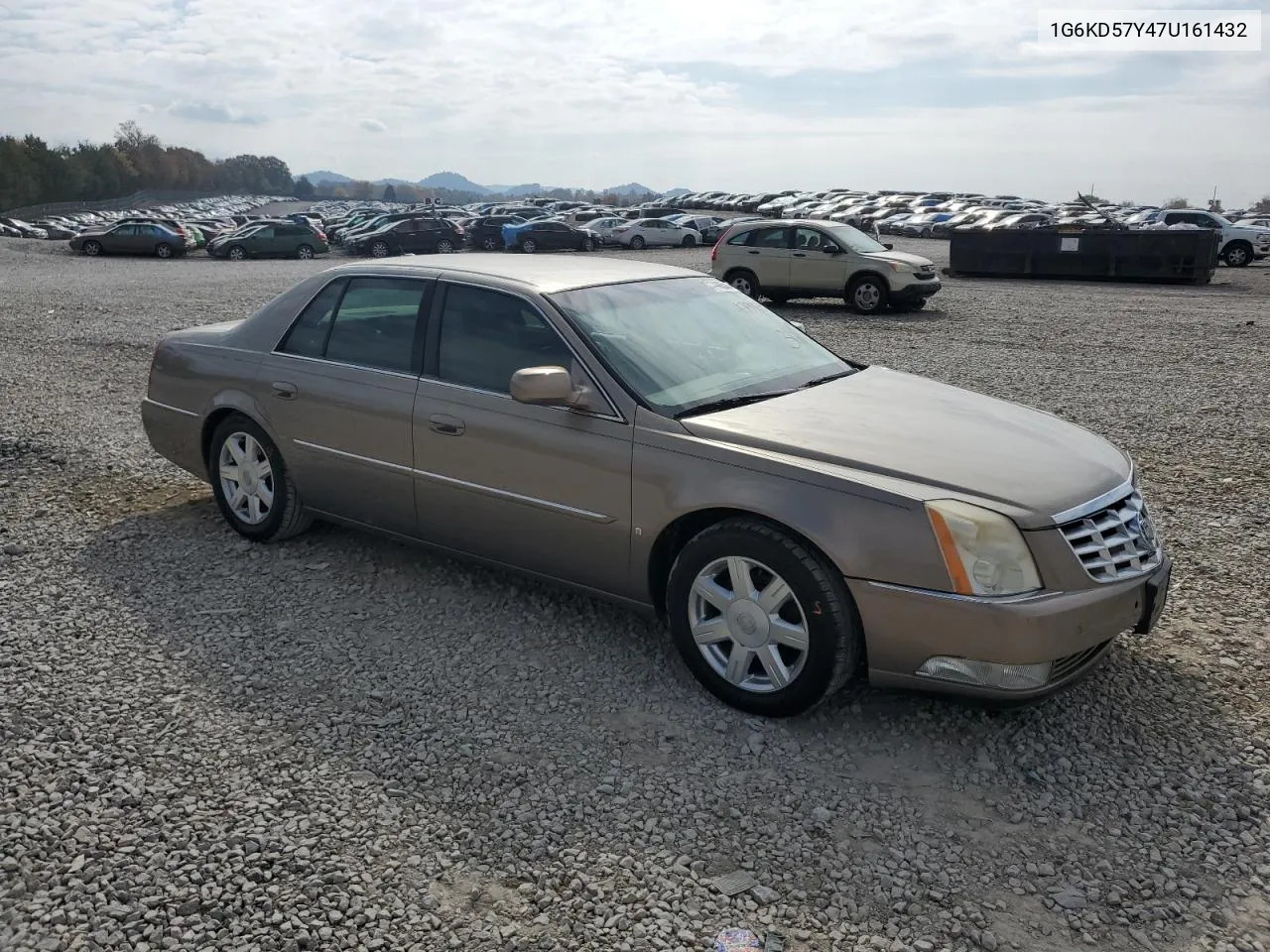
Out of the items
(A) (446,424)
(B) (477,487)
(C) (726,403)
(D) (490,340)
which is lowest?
(B) (477,487)

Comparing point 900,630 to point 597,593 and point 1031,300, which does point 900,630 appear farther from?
point 1031,300

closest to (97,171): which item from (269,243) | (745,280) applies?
(269,243)

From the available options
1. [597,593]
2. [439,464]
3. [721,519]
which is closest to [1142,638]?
[721,519]

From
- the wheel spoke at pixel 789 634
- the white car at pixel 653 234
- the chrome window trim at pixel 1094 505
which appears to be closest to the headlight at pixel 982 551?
the chrome window trim at pixel 1094 505

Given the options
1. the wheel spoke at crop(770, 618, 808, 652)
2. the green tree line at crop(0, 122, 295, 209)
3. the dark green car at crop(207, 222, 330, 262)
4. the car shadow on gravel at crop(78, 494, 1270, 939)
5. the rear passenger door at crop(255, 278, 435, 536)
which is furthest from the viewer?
the green tree line at crop(0, 122, 295, 209)

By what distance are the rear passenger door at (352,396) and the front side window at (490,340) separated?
183mm

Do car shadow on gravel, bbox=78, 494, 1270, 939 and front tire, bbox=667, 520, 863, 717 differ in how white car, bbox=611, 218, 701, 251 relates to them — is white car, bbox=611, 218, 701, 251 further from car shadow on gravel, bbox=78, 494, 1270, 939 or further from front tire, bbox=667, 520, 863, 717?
front tire, bbox=667, 520, 863, 717

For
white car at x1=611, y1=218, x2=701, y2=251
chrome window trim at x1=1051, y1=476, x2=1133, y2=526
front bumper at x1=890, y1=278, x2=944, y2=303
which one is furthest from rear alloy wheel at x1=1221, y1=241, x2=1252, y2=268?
chrome window trim at x1=1051, y1=476, x2=1133, y2=526

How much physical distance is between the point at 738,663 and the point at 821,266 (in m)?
14.6

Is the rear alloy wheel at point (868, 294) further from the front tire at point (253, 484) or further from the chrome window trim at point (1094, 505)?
the chrome window trim at point (1094, 505)

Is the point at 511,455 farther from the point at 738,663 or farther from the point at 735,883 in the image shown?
the point at 735,883

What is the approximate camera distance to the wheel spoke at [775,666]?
373 cm

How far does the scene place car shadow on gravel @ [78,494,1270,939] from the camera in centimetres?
314

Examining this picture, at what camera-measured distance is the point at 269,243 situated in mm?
36031
